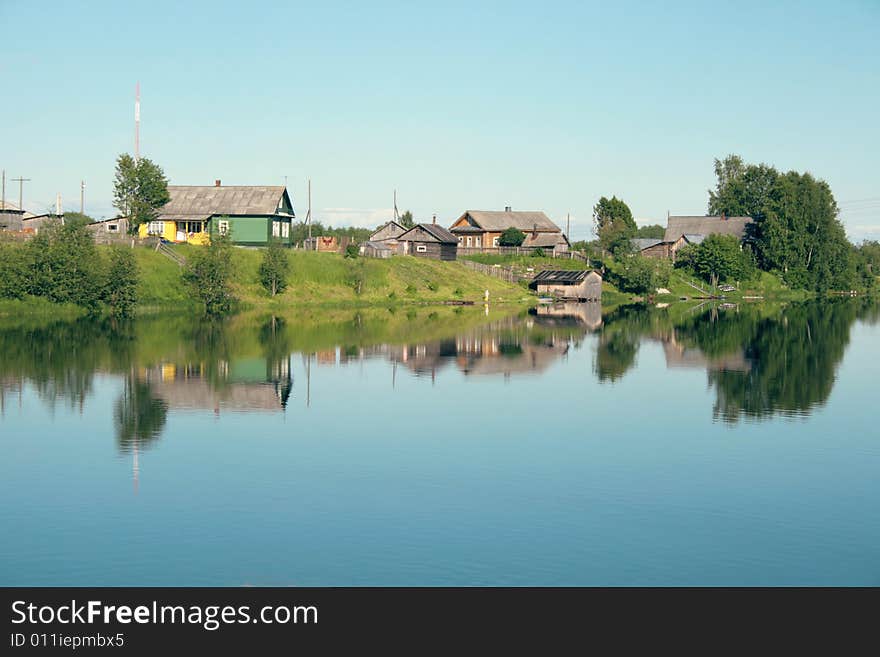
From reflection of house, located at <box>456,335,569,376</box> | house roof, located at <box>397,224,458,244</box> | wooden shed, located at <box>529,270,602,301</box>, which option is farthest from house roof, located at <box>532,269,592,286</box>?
reflection of house, located at <box>456,335,569,376</box>

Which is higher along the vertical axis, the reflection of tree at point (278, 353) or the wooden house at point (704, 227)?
the wooden house at point (704, 227)

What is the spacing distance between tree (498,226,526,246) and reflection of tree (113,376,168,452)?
321 feet

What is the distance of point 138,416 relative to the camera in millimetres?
35688

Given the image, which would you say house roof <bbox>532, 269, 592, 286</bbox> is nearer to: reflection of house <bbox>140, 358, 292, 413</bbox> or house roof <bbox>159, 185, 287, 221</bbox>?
house roof <bbox>159, 185, 287, 221</bbox>

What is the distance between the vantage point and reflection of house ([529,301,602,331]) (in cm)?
8562

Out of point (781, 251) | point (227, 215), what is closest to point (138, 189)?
point (227, 215)

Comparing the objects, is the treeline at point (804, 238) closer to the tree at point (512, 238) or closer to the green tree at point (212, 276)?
the tree at point (512, 238)

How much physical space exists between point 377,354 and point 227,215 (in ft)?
164

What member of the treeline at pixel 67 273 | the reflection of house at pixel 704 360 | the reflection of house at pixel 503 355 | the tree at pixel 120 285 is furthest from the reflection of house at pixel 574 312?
the treeline at pixel 67 273

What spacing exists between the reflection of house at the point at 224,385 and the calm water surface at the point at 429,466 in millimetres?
234

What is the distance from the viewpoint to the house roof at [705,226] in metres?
147

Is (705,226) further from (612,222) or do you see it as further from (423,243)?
(423,243)
